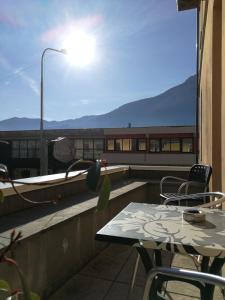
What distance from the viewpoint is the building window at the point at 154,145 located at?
20844mm

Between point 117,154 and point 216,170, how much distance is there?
17.9 metres

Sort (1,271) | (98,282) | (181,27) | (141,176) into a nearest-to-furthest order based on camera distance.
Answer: (1,271), (98,282), (141,176), (181,27)

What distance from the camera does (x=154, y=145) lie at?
20906 millimetres

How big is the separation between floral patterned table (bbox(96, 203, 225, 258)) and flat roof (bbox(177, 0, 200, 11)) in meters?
7.54

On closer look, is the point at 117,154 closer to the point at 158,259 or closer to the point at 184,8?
the point at 184,8

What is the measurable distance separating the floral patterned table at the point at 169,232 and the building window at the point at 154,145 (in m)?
19.1

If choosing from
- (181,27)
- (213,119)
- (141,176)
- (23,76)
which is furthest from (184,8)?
(23,76)

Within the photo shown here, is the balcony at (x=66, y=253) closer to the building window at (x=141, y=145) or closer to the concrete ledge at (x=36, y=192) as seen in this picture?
the concrete ledge at (x=36, y=192)

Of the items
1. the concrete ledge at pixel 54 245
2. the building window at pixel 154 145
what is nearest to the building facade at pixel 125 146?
the building window at pixel 154 145

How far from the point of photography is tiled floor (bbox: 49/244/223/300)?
2.29 m

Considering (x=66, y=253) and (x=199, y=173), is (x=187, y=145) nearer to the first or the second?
(x=199, y=173)

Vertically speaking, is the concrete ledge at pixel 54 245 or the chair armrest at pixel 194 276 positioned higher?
the chair armrest at pixel 194 276

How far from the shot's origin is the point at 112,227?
5.24 ft

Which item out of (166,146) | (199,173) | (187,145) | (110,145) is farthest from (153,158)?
(199,173)
